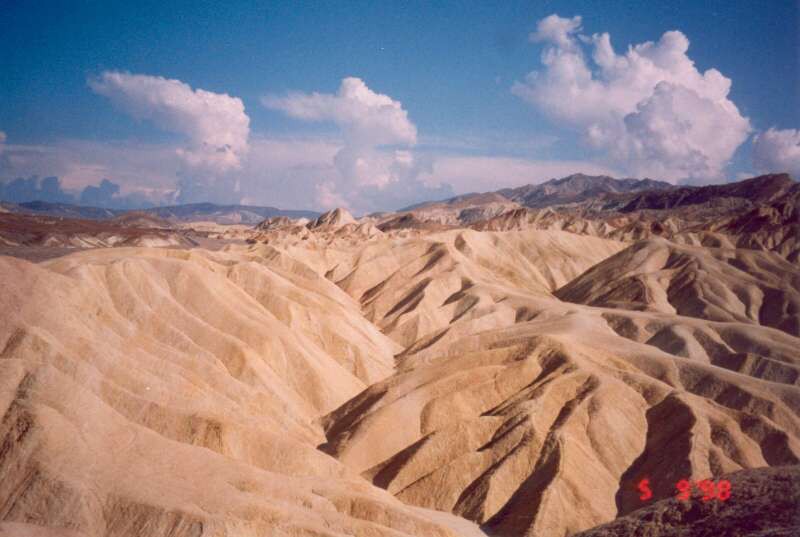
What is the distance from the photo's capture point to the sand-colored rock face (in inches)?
934

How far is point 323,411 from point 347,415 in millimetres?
2277

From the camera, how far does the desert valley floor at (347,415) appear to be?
74.1ft

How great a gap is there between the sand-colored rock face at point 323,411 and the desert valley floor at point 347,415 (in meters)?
0.13

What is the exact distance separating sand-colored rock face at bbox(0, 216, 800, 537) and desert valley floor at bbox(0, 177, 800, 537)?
13 cm
